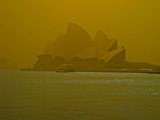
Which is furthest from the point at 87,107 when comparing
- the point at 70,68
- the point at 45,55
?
the point at 45,55

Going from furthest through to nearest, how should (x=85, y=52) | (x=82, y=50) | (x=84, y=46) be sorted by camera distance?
(x=85, y=52) → (x=82, y=50) → (x=84, y=46)

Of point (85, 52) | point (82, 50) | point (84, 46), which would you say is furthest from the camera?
point (85, 52)

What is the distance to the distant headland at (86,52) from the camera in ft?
232

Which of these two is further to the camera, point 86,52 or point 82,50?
point 86,52

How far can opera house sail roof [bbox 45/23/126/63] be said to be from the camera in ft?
232

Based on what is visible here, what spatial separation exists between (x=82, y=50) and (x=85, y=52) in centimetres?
75

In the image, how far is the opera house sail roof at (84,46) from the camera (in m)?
70.7

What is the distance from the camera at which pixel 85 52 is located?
239 feet

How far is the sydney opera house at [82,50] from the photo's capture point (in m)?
70.8

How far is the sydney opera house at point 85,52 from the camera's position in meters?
70.8

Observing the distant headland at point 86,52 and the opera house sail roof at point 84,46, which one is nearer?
the opera house sail roof at point 84,46

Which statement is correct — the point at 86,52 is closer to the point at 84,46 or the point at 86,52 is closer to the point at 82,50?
the point at 82,50

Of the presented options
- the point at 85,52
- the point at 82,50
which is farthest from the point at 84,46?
Answer: the point at 85,52

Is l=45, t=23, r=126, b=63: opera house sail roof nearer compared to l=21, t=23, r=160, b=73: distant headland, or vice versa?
l=45, t=23, r=126, b=63: opera house sail roof
